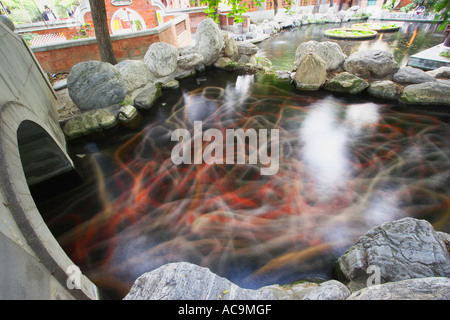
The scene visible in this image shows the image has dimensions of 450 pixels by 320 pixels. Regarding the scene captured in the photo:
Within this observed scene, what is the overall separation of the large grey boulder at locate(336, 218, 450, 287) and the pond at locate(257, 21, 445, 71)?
1082 centimetres

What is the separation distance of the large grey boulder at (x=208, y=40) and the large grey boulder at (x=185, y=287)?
32.5 ft

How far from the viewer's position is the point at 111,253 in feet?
10.9

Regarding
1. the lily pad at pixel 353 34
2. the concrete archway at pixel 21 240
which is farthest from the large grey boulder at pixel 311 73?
the lily pad at pixel 353 34

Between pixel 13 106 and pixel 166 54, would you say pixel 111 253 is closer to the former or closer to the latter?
pixel 13 106

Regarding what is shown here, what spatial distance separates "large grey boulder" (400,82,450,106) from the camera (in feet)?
21.1

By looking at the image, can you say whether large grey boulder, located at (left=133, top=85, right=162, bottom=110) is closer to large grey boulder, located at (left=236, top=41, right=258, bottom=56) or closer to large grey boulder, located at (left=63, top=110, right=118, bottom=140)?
large grey boulder, located at (left=63, top=110, right=118, bottom=140)

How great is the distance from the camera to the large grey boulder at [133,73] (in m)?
7.03

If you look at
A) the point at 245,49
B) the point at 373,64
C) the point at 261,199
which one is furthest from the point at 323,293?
the point at 245,49

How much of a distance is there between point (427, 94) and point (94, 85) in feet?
33.9

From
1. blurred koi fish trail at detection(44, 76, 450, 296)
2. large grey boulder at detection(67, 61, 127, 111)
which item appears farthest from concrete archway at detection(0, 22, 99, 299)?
large grey boulder at detection(67, 61, 127, 111)

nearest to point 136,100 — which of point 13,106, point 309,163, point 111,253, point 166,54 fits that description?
point 166,54

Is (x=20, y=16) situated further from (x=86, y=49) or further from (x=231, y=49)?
(x=231, y=49)

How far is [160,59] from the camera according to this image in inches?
324

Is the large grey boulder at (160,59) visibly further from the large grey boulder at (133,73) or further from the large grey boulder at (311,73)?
→ the large grey boulder at (311,73)
